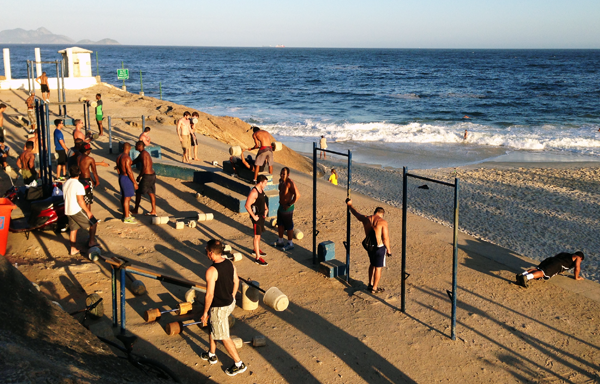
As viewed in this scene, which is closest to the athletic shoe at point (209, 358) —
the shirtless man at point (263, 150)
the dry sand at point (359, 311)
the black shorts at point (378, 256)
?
the dry sand at point (359, 311)

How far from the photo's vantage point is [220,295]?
554 centimetres

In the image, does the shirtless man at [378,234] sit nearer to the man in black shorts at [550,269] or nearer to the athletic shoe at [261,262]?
the athletic shoe at [261,262]

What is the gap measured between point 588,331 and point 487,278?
1845 mm

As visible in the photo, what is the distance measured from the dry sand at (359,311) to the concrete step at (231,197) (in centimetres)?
34

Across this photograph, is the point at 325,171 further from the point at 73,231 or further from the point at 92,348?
the point at 92,348

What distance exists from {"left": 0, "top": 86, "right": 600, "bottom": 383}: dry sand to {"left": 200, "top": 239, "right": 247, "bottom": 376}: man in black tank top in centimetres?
36

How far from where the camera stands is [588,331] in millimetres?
7043

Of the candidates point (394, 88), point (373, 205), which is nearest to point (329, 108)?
point (394, 88)

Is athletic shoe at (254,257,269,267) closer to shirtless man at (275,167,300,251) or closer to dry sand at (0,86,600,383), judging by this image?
dry sand at (0,86,600,383)

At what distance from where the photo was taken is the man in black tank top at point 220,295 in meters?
5.47

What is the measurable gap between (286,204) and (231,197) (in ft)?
8.98

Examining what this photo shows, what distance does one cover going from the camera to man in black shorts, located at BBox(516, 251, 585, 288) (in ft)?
27.3

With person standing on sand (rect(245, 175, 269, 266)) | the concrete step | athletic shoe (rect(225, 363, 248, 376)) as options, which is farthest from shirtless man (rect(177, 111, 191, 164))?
athletic shoe (rect(225, 363, 248, 376))

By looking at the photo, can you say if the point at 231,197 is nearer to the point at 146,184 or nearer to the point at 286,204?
the point at 146,184
